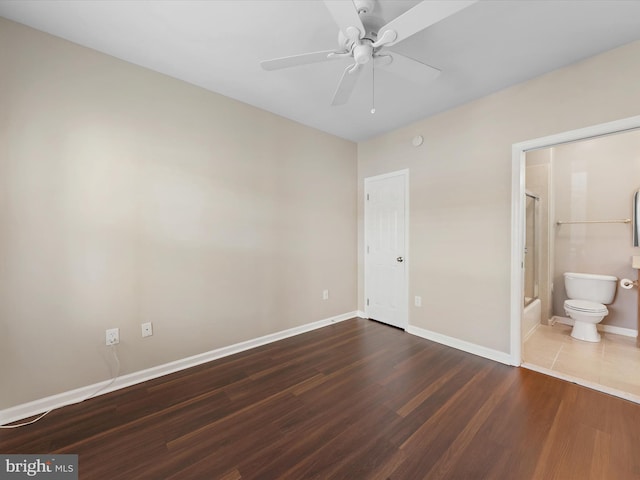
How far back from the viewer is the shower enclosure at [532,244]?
129 inches

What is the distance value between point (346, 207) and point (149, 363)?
2.88m

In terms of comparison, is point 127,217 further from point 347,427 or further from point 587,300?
point 587,300

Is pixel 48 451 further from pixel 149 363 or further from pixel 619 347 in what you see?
pixel 619 347

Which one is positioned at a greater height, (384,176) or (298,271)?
(384,176)

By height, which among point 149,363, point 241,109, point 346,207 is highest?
point 241,109

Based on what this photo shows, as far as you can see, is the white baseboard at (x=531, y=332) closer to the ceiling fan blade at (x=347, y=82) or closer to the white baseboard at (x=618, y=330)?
the white baseboard at (x=618, y=330)

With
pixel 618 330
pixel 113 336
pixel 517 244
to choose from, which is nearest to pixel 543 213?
pixel 618 330

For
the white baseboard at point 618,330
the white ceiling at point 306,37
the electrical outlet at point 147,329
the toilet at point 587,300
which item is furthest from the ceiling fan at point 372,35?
→ the white baseboard at point 618,330

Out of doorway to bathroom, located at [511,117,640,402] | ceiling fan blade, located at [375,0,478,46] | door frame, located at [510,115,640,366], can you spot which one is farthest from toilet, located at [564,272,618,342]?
ceiling fan blade, located at [375,0,478,46]

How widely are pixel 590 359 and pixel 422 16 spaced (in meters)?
3.33

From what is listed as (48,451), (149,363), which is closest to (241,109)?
(149,363)

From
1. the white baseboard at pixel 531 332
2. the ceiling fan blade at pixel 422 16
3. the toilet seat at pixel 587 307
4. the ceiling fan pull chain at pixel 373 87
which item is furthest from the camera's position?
the white baseboard at pixel 531 332

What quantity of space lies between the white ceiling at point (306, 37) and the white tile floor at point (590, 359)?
2.59 m

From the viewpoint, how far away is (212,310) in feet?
8.20
